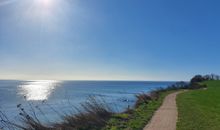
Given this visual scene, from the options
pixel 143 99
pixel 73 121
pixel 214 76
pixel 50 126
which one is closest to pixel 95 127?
pixel 73 121

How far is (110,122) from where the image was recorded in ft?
57.9

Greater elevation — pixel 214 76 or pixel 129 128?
pixel 214 76

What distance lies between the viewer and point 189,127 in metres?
15.9

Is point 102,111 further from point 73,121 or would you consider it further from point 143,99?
point 143,99

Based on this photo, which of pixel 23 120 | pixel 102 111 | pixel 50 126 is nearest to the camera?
pixel 23 120

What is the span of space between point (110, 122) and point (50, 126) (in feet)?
12.2

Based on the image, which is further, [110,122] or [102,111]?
[102,111]

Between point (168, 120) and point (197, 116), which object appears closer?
point (168, 120)

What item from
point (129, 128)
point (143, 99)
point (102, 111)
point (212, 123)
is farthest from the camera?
point (143, 99)

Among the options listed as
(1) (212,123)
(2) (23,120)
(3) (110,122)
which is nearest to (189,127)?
(1) (212,123)

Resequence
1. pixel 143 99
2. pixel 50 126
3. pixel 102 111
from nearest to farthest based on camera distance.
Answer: pixel 50 126 < pixel 102 111 < pixel 143 99

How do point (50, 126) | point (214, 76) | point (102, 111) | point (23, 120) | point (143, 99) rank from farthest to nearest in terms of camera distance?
point (214, 76) < point (143, 99) < point (102, 111) < point (50, 126) < point (23, 120)

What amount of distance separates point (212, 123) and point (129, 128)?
4.09 meters

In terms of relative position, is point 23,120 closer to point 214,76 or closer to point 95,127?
point 95,127
